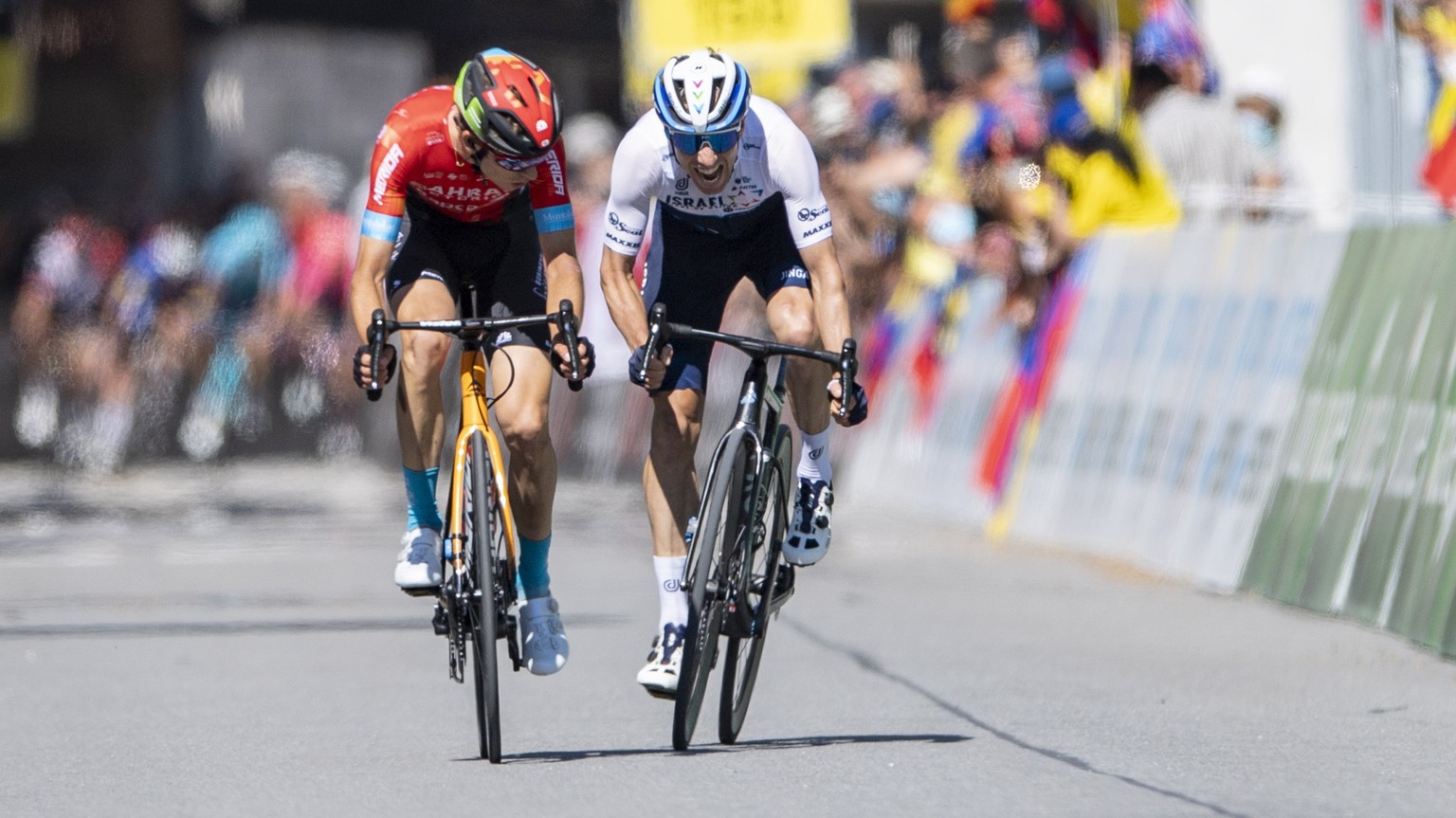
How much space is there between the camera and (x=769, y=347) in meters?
7.57

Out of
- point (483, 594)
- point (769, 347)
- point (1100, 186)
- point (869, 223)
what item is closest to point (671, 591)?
point (483, 594)

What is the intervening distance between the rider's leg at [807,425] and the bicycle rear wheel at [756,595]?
12cm

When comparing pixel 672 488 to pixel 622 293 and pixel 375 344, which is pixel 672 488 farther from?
pixel 375 344

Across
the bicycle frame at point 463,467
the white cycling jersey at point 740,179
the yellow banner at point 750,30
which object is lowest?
the bicycle frame at point 463,467

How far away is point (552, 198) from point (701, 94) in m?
0.73

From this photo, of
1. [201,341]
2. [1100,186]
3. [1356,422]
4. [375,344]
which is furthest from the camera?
[201,341]

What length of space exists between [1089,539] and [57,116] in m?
22.8

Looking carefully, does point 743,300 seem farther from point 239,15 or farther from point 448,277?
point 239,15

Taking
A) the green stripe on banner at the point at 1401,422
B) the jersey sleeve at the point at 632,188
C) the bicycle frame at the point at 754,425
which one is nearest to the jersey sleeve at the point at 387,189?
the jersey sleeve at the point at 632,188

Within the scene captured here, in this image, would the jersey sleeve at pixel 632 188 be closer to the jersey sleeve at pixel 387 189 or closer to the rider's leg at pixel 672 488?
the rider's leg at pixel 672 488

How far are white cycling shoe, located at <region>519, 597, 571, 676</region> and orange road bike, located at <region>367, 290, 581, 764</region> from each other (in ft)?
0.18

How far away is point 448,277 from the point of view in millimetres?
8141

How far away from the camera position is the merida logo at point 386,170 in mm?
7754

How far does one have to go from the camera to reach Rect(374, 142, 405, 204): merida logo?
775 cm
